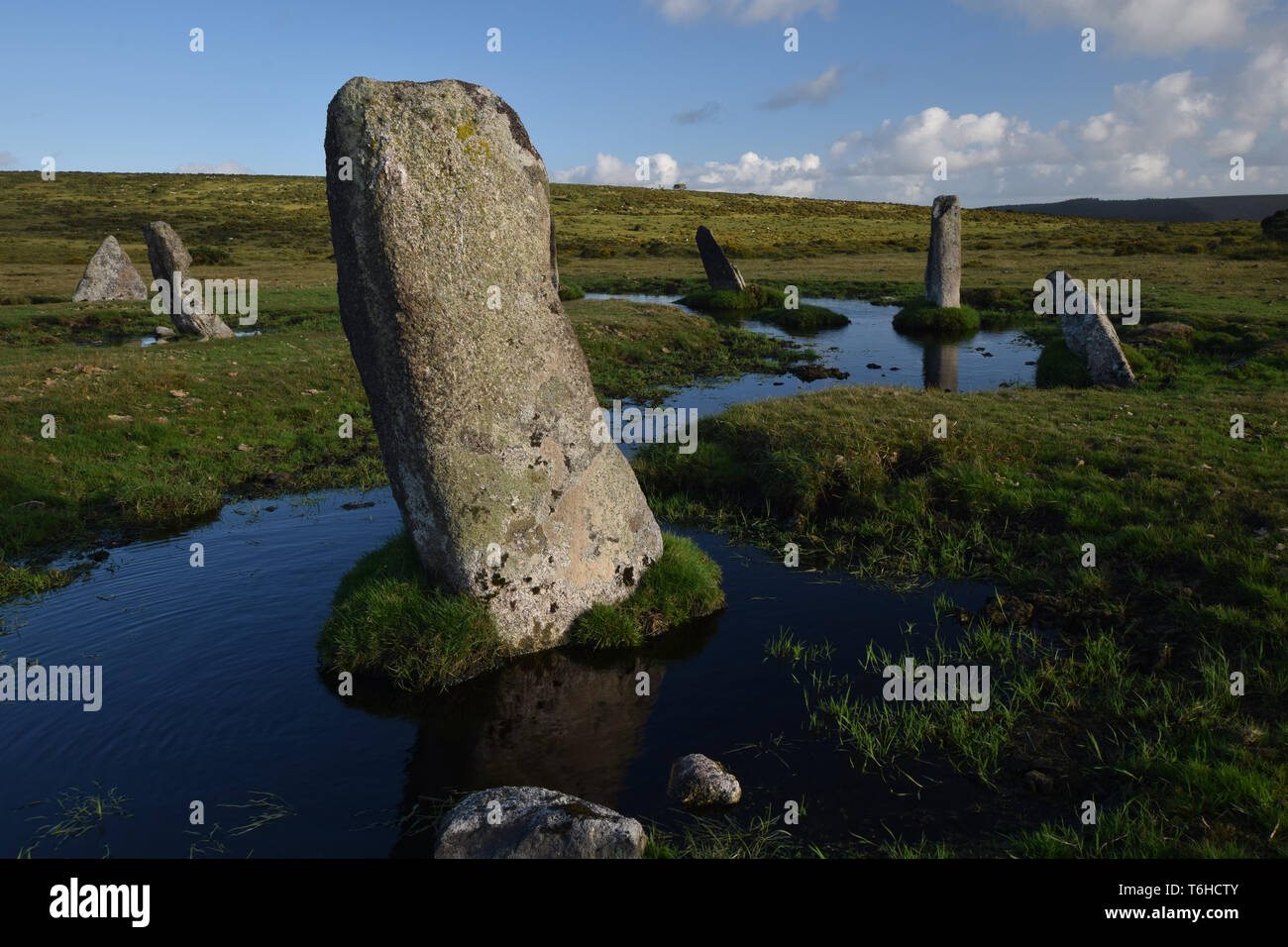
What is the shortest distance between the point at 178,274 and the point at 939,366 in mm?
28469

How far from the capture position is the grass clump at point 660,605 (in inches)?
414

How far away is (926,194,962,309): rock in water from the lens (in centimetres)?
3538

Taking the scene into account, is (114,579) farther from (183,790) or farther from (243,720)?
(183,790)

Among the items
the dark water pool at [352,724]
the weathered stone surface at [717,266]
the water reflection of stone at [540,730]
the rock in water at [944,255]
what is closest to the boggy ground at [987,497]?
the dark water pool at [352,724]

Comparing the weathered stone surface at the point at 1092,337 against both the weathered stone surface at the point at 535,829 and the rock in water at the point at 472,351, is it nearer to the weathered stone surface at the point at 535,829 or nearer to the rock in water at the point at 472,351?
the rock in water at the point at 472,351

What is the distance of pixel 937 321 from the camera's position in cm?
3606

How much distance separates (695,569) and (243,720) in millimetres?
5750

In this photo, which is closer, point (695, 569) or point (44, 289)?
point (695, 569)

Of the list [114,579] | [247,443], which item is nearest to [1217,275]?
[247,443]

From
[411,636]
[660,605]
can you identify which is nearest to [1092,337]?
[660,605]

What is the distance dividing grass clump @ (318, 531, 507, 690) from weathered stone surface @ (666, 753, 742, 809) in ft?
10.6

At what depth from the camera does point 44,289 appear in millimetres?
45219

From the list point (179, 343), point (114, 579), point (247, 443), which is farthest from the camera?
point (179, 343)
